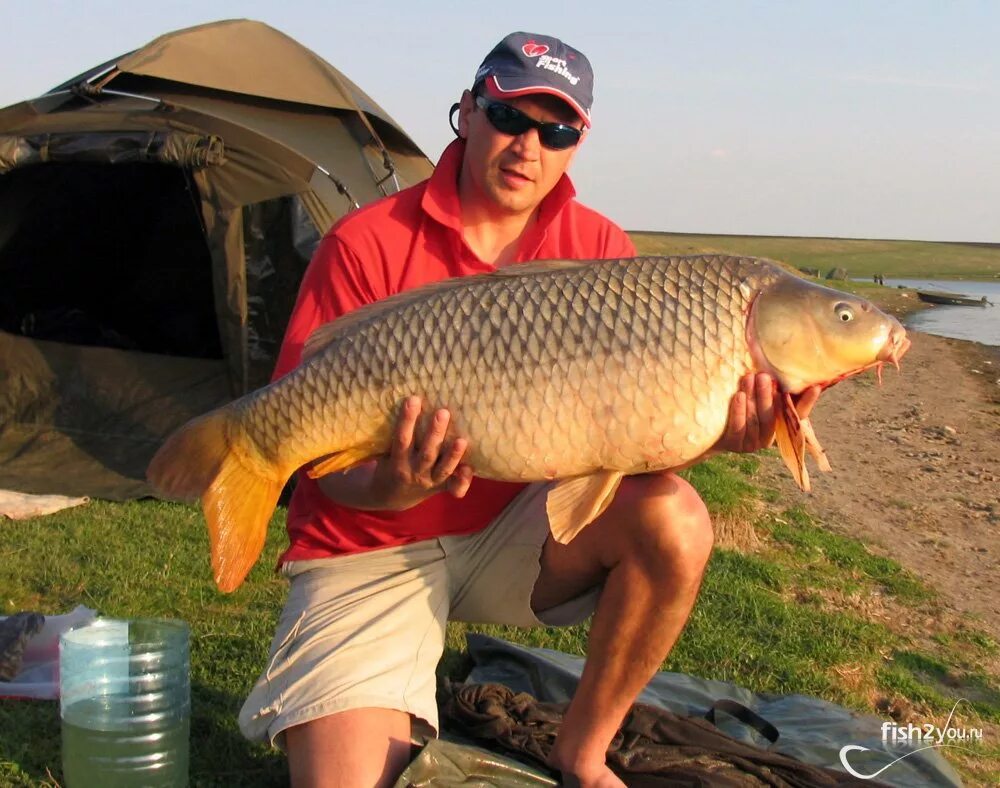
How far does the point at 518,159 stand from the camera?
2459mm

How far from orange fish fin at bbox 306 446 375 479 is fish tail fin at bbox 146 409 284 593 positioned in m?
0.08

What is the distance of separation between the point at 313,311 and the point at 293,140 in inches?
117

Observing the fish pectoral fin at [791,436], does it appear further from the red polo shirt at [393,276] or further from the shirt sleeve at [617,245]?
the shirt sleeve at [617,245]

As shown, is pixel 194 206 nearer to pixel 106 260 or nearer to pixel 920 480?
pixel 106 260

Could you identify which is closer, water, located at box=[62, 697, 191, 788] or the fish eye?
the fish eye

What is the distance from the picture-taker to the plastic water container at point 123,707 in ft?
7.29

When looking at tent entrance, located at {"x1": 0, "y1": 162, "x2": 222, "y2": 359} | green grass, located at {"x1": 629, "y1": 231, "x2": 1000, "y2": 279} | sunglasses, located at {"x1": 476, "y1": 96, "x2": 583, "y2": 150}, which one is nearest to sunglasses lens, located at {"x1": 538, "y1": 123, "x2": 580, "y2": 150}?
sunglasses, located at {"x1": 476, "y1": 96, "x2": 583, "y2": 150}

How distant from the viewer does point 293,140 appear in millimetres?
5168

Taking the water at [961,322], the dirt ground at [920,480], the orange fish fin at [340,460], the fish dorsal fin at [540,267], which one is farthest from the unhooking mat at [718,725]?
the water at [961,322]

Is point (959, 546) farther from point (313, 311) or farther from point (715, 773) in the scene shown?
point (313, 311)

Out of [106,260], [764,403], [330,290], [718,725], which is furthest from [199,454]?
[106,260]

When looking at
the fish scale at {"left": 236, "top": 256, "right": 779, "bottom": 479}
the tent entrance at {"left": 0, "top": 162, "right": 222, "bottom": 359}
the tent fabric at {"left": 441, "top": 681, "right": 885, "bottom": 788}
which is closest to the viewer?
the fish scale at {"left": 236, "top": 256, "right": 779, "bottom": 479}

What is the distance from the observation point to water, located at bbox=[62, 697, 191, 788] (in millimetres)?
2217

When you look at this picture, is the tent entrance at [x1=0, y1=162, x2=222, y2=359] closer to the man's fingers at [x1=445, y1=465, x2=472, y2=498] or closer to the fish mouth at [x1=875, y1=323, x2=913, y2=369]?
the man's fingers at [x1=445, y1=465, x2=472, y2=498]
